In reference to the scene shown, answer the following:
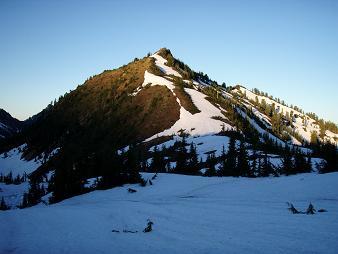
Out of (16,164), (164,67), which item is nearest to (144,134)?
(164,67)

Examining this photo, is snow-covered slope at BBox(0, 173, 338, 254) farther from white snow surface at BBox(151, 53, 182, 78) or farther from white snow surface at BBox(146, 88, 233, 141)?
white snow surface at BBox(151, 53, 182, 78)

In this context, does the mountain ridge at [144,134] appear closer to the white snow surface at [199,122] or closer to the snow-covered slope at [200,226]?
the white snow surface at [199,122]

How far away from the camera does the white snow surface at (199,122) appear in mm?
94250

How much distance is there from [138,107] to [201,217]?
108m

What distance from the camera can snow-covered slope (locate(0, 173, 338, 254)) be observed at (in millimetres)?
11016

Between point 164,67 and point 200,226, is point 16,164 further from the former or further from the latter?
point 200,226

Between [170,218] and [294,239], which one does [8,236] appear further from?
[294,239]

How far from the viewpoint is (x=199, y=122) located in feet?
324

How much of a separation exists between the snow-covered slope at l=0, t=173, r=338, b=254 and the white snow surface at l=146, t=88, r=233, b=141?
230 feet

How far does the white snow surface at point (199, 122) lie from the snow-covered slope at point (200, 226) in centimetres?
7024

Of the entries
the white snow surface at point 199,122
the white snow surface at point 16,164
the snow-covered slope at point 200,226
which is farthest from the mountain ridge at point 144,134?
the snow-covered slope at point 200,226

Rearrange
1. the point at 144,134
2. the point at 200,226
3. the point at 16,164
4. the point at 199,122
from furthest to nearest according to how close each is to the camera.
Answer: the point at 16,164
the point at 144,134
the point at 199,122
the point at 200,226

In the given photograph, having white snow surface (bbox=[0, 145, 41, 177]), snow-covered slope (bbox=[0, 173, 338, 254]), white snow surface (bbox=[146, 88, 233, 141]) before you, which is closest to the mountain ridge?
white snow surface (bbox=[146, 88, 233, 141])

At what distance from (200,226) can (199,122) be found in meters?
85.2
